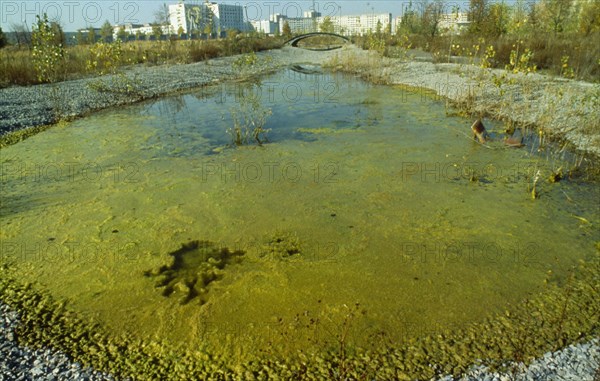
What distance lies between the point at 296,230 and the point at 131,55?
46.3 ft

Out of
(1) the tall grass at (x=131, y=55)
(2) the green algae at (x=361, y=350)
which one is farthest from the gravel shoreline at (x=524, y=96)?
(1) the tall grass at (x=131, y=55)

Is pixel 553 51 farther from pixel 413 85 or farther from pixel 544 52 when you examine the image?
pixel 413 85

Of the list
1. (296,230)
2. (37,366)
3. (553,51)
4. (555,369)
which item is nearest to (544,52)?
(553,51)

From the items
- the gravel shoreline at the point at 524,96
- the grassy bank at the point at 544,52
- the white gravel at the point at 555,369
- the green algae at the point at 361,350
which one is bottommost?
the green algae at the point at 361,350

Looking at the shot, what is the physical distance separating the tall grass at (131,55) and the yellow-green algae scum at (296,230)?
5503 mm

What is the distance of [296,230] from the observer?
2938 mm

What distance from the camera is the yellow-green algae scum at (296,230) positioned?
208cm

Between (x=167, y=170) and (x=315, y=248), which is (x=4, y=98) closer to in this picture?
(x=167, y=170)

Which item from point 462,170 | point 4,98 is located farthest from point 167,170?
point 4,98

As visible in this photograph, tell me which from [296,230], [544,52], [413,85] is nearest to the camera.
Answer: [296,230]

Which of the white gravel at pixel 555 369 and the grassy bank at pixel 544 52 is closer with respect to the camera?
the white gravel at pixel 555 369

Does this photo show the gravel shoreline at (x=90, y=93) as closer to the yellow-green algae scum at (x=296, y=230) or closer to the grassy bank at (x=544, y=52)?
the yellow-green algae scum at (x=296, y=230)

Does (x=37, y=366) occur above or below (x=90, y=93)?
below

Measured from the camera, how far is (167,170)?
4.10 meters
